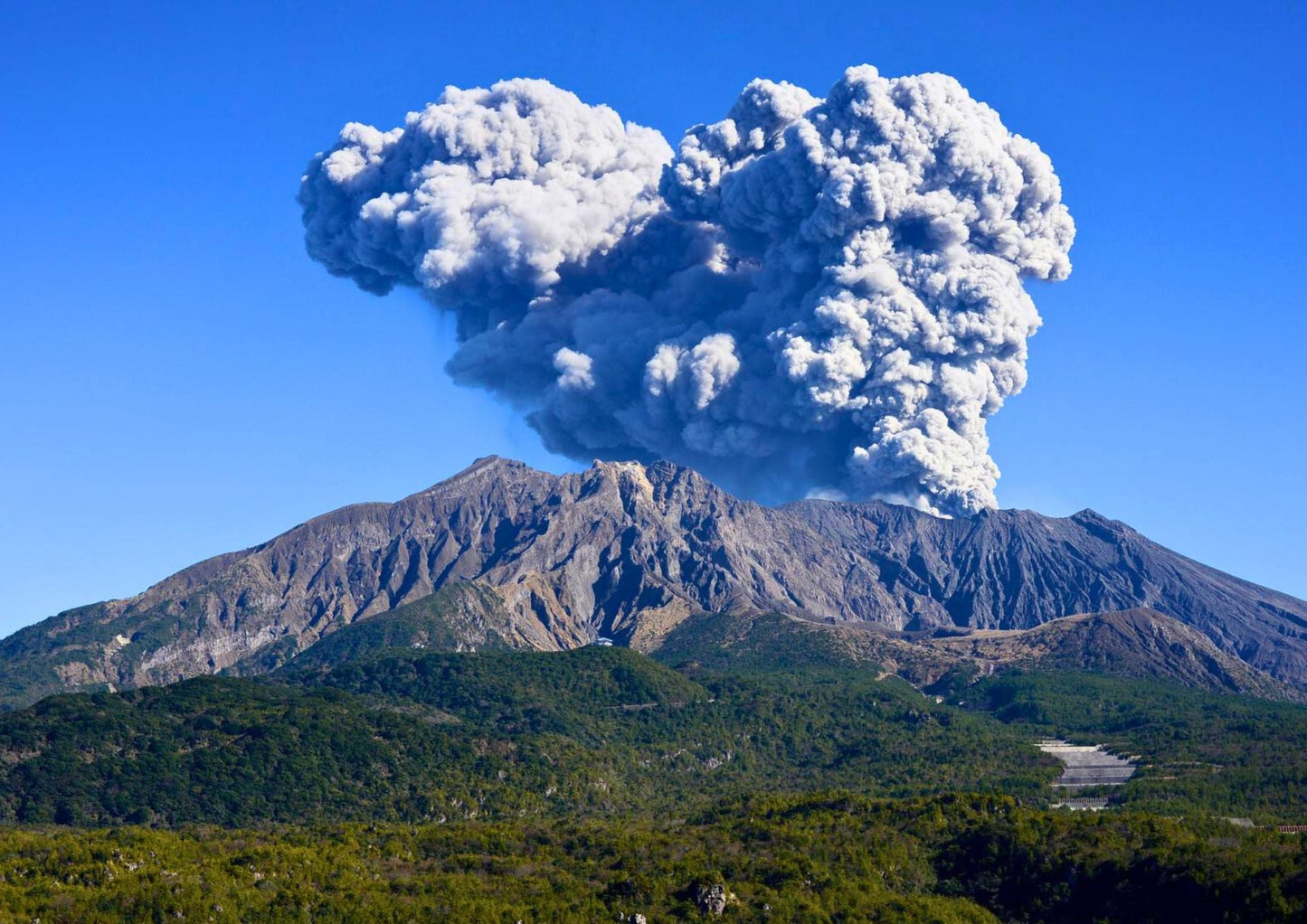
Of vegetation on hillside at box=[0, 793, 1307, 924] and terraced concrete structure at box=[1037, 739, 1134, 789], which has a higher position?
terraced concrete structure at box=[1037, 739, 1134, 789]

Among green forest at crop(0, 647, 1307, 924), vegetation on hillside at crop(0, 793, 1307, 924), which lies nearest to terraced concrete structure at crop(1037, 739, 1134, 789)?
green forest at crop(0, 647, 1307, 924)

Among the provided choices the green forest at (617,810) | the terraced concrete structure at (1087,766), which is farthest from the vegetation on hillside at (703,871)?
the terraced concrete structure at (1087,766)

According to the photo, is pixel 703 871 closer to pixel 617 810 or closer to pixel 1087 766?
pixel 617 810

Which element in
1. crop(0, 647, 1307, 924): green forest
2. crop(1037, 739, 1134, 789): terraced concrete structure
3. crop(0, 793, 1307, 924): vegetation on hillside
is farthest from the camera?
crop(1037, 739, 1134, 789): terraced concrete structure

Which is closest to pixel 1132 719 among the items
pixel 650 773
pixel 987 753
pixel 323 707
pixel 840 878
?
pixel 987 753

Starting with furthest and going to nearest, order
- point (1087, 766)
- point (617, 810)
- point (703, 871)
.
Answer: point (1087, 766) → point (617, 810) → point (703, 871)

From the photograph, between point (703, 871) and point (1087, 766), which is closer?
point (703, 871)

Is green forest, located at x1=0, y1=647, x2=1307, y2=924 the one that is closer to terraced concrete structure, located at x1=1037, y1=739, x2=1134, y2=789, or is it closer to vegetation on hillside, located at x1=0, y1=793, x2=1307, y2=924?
vegetation on hillside, located at x1=0, y1=793, x2=1307, y2=924

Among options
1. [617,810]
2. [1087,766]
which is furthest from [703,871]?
[1087,766]

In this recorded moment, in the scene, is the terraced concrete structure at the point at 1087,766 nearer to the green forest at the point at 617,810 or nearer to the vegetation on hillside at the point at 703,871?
the green forest at the point at 617,810
